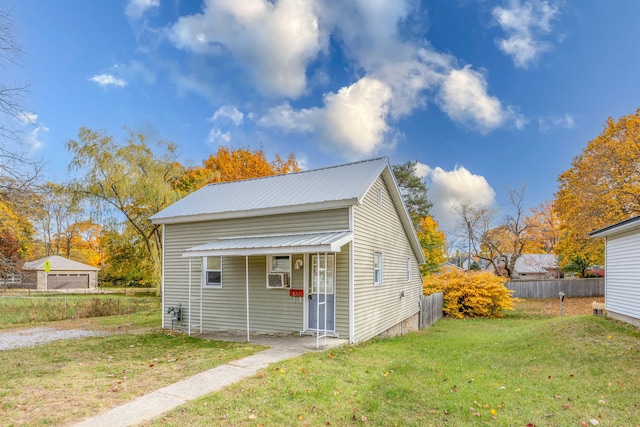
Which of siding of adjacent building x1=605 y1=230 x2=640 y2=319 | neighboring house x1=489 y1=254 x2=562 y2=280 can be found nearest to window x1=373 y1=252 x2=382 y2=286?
siding of adjacent building x1=605 y1=230 x2=640 y2=319

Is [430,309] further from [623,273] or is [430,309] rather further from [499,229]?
[499,229]

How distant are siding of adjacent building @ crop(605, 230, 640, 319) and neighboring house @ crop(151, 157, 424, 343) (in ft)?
21.9

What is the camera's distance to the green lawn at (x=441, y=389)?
178 inches

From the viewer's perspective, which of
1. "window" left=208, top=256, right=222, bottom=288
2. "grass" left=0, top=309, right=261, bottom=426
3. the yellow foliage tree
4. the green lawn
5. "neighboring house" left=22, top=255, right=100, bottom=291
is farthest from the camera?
"neighboring house" left=22, top=255, right=100, bottom=291

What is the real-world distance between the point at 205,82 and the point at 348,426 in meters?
18.4

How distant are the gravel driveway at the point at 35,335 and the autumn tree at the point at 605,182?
867 inches

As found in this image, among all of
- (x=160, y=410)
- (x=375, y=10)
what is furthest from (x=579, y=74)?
(x=160, y=410)

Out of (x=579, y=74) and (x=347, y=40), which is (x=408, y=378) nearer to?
(x=347, y=40)

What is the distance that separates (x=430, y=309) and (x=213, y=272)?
36.3ft

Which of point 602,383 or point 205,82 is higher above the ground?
point 205,82

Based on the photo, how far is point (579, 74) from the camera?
57.1 feet

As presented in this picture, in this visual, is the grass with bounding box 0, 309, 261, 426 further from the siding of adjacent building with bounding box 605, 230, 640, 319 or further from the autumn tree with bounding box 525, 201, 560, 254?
the autumn tree with bounding box 525, 201, 560, 254

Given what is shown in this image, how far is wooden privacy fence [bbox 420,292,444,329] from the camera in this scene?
16.0 metres

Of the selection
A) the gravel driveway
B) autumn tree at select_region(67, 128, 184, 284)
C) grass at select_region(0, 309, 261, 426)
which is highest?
autumn tree at select_region(67, 128, 184, 284)
